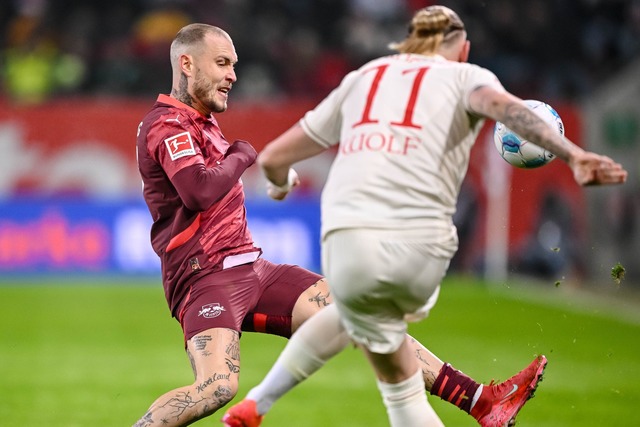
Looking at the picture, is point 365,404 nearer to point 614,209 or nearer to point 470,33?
point 614,209

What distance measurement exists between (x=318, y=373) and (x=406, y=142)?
18.7 feet

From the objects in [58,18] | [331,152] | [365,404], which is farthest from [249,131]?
[365,404]

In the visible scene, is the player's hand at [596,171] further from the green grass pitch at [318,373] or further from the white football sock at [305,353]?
the green grass pitch at [318,373]

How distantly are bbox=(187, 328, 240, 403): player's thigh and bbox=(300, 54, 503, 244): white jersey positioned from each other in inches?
40.9

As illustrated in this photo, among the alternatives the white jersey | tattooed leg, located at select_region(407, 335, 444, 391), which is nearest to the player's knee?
tattooed leg, located at select_region(407, 335, 444, 391)

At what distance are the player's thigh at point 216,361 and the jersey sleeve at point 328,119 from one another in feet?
3.82

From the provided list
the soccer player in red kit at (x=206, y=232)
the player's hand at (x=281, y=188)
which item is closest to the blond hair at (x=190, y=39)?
the soccer player in red kit at (x=206, y=232)

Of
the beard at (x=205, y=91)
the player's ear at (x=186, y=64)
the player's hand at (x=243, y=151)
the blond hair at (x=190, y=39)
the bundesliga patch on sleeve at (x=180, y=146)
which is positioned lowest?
the player's hand at (x=243, y=151)

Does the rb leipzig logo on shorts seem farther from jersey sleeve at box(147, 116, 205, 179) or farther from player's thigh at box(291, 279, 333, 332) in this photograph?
jersey sleeve at box(147, 116, 205, 179)

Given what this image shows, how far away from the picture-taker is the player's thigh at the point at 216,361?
5238mm

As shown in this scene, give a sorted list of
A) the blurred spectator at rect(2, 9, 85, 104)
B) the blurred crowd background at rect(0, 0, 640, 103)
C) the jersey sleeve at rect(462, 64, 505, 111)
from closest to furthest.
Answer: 1. the jersey sleeve at rect(462, 64, 505, 111)
2. the blurred spectator at rect(2, 9, 85, 104)
3. the blurred crowd background at rect(0, 0, 640, 103)

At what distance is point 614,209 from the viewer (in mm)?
17531

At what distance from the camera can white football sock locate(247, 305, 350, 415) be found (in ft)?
16.2

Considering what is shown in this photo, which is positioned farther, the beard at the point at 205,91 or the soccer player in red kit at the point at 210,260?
the beard at the point at 205,91
